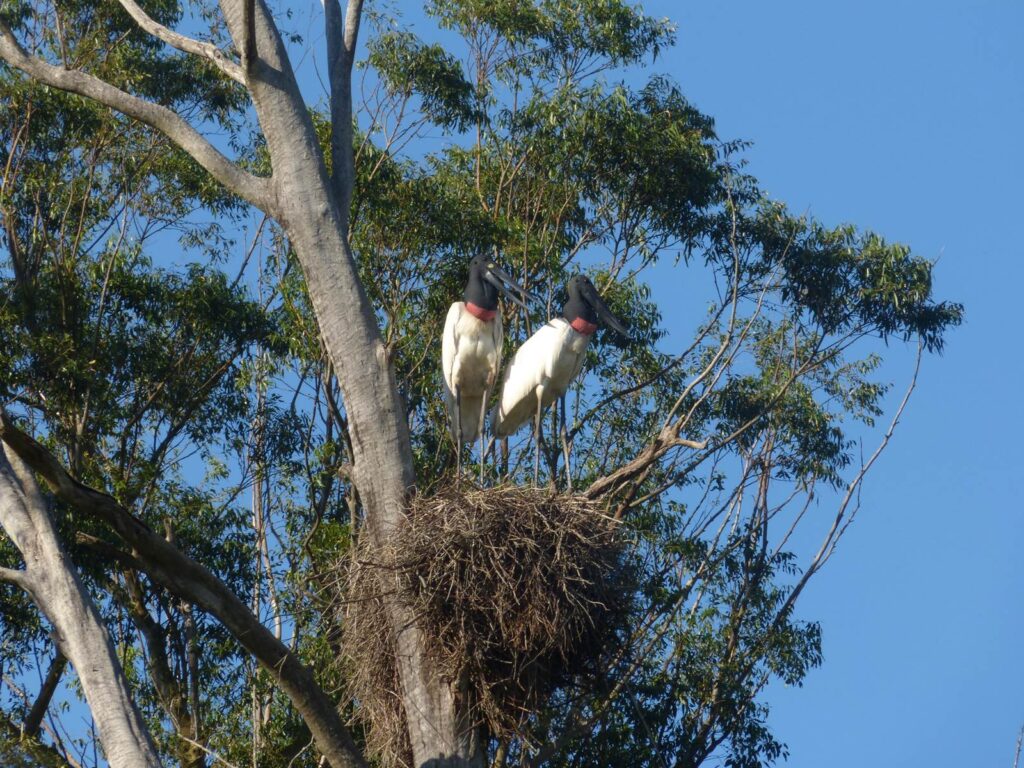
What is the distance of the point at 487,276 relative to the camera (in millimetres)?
9141

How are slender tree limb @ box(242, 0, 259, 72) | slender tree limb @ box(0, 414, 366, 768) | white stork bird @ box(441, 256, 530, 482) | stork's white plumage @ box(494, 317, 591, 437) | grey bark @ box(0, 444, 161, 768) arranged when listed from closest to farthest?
slender tree limb @ box(0, 414, 366, 768), grey bark @ box(0, 444, 161, 768), slender tree limb @ box(242, 0, 259, 72), white stork bird @ box(441, 256, 530, 482), stork's white plumage @ box(494, 317, 591, 437)

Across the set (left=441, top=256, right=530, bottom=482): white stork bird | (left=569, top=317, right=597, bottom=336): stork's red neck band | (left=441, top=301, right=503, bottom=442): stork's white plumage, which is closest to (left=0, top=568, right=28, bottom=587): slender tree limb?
(left=441, top=256, right=530, bottom=482): white stork bird

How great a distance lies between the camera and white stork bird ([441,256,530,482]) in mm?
9031

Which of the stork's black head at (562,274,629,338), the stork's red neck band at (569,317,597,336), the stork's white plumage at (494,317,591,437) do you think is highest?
the stork's black head at (562,274,629,338)

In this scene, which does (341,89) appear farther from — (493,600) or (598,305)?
(493,600)

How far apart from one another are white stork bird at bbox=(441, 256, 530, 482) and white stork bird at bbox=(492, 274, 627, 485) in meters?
0.18

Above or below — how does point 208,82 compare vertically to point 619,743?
above

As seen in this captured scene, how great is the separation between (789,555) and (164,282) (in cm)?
574

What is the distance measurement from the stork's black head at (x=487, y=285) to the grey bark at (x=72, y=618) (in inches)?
114

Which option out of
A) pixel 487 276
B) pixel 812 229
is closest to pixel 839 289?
pixel 812 229

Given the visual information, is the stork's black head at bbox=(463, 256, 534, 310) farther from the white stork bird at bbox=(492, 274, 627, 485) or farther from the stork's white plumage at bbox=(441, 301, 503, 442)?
the white stork bird at bbox=(492, 274, 627, 485)

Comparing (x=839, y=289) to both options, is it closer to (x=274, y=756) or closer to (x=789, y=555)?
(x=789, y=555)

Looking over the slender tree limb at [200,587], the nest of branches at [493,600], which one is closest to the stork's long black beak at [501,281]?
the nest of branches at [493,600]

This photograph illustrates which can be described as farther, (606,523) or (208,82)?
(208,82)
